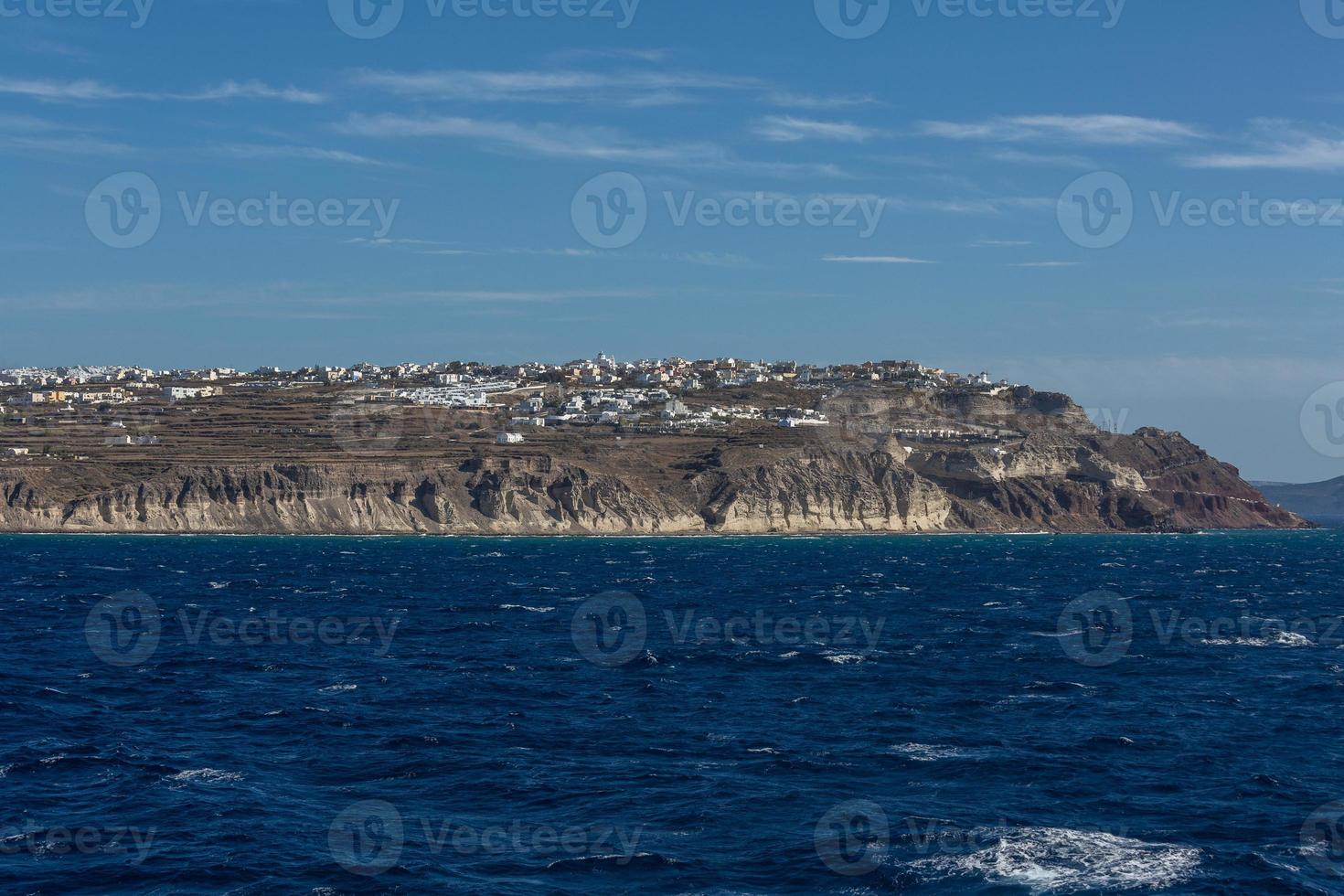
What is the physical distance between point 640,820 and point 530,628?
3216 cm

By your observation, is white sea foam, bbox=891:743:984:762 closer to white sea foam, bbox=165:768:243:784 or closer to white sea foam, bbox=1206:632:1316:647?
white sea foam, bbox=165:768:243:784

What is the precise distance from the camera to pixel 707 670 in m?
46.2

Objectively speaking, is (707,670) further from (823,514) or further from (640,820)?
(823,514)

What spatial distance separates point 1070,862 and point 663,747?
12.0m

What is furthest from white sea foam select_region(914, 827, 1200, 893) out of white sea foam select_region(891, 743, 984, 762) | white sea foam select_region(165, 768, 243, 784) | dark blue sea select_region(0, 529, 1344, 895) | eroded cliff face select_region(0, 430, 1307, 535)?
eroded cliff face select_region(0, 430, 1307, 535)

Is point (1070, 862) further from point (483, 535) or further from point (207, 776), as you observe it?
point (483, 535)

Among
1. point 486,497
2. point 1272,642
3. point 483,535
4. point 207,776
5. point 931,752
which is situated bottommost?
point 931,752

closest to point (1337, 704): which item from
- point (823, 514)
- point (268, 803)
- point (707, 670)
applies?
point (707, 670)

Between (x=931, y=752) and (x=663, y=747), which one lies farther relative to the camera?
(x=663, y=747)

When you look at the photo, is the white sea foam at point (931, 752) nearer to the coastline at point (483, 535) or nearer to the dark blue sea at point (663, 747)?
the dark blue sea at point (663, 747)

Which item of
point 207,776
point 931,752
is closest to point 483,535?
point 931,752

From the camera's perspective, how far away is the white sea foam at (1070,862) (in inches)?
917

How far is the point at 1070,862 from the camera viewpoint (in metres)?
24.3

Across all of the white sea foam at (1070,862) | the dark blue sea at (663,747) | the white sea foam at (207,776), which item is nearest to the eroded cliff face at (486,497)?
the dark blue sea at (663,747)
